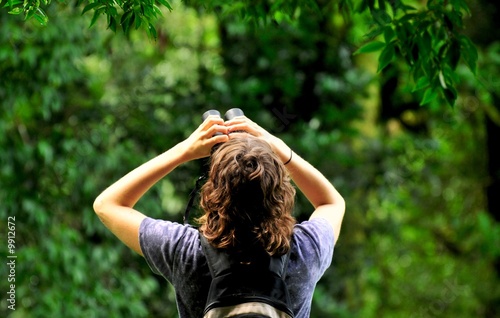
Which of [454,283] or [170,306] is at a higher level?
[170,306]

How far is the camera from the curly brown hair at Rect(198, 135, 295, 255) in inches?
82.9

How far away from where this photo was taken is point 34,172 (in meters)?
6.82

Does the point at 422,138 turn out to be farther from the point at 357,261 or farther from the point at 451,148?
the point at 451,148

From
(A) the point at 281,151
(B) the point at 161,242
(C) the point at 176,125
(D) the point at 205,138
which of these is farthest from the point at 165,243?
(C) the point at 176,125

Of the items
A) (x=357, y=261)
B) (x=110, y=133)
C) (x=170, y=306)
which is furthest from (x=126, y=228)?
(x=357, y=261)

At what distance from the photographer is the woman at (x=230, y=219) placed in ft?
6.92

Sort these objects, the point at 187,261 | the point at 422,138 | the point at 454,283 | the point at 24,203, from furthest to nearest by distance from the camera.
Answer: the point at 454,283
the point at 422,138
the point at 24,203
the point at 187,261

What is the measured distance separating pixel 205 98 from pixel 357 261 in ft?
7.53

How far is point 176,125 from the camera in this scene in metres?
7.54

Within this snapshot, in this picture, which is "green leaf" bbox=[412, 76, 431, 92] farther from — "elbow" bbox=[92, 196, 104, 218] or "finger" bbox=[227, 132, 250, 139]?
"elbow" bbox=[92, 196, 104, 218]

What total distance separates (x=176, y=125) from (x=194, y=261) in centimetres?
544

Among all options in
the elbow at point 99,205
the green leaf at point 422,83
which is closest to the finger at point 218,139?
the elbow at point 99,205

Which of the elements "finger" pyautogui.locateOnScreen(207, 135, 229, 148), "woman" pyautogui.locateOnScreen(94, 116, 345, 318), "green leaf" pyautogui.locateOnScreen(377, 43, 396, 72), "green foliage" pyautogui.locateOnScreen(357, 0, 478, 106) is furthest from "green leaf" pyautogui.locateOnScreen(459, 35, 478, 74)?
"finger" pyautogui.locateOnScreen(207, 135, 229, 148)

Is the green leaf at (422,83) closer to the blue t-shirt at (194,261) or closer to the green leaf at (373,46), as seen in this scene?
the green leaf at (373,46)
